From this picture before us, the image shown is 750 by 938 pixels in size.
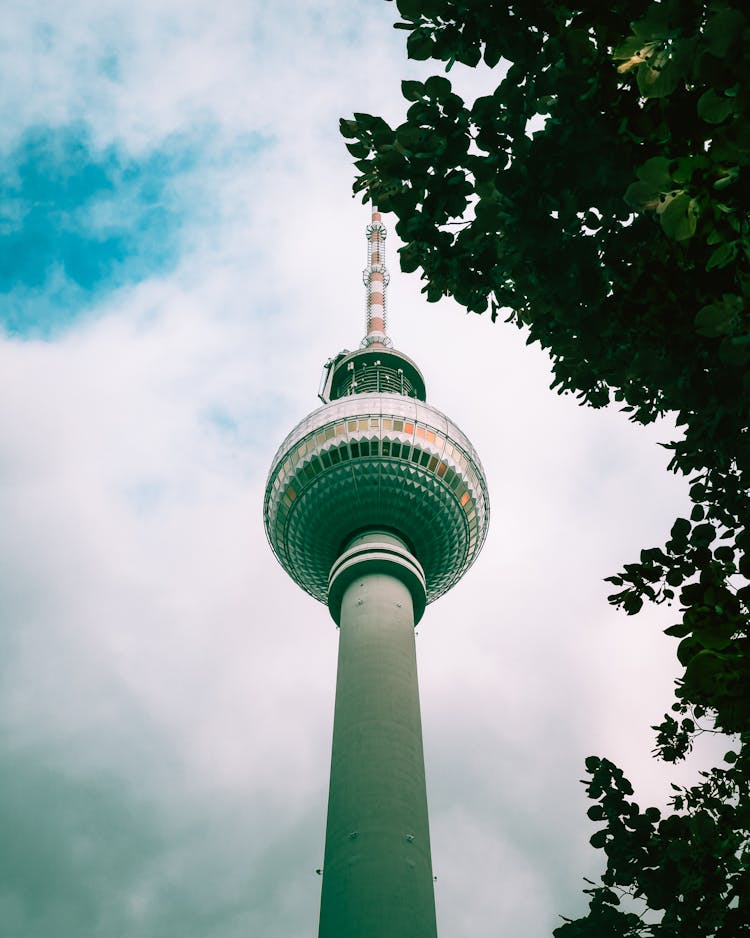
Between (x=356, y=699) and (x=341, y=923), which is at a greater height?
(x=356, y=699)

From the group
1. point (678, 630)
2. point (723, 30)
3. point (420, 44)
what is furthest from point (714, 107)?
point (420, 44)

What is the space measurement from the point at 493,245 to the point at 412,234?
3.22 feet

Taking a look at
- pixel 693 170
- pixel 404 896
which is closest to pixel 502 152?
pixel 693 170

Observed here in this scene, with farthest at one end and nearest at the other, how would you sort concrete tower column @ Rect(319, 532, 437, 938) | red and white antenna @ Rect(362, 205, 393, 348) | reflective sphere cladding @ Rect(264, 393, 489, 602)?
red and white antenna @ Rect(362, 205, 393, 348) → reflective sphere cladding @ Rect(264, 393, 489, 602) → concrete tower column @ Rect(319, 532, 437, 938)

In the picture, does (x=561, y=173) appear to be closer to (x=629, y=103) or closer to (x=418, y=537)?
(x=629, y=103)

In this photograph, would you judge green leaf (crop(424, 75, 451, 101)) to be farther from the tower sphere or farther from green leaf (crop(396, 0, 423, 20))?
the tower sphere

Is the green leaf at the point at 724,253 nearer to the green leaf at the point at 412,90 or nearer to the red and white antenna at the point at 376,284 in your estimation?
the green leaf at the point at 412,90

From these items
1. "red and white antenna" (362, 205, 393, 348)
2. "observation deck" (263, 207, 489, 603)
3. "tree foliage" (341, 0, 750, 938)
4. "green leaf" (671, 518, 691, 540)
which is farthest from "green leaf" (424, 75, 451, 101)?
"red and white antenna" (362, 205, 393, 348)

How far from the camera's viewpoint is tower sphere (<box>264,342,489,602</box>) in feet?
147

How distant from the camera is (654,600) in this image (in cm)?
590

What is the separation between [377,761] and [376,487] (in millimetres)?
16237

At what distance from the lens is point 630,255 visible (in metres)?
7.32

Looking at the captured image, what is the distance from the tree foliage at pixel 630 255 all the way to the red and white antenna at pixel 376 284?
49975 millimetres

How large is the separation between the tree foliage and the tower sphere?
119ft
